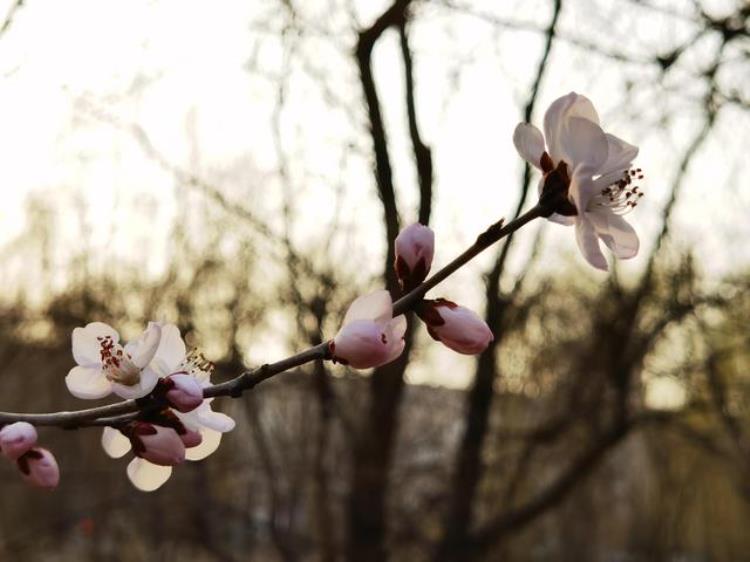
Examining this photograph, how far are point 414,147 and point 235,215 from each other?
134 centimetres

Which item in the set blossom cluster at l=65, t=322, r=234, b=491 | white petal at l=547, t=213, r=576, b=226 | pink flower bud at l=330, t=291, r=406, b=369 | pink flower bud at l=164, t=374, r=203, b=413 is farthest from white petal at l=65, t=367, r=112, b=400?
white petal at l=547, t=213, r=576, b=226

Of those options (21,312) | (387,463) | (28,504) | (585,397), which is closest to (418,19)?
(387,463)

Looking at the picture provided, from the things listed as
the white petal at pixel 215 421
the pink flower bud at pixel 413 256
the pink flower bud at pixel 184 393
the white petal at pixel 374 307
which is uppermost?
the pink flower bud at pixel 413 256

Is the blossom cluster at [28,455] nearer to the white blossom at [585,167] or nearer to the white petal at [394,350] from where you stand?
the white petal at [394,350]

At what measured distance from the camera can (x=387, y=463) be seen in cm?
340

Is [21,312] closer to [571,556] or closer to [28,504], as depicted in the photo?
[28,504]

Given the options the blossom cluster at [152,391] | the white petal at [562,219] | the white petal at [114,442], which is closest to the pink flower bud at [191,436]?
the blossom cluster at [152,391]

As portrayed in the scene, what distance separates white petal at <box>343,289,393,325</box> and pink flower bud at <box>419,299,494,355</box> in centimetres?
4

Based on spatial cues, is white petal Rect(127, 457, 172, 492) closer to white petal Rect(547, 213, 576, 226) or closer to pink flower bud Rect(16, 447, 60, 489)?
pink flower bud Rect(16, 447, 60, 489)

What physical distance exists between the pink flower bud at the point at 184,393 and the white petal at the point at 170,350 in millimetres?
92

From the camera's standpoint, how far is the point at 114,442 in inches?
34.0

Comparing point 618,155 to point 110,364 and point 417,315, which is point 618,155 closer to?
point 417,315

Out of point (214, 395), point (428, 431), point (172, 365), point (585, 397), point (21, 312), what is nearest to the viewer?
point (214, 395)

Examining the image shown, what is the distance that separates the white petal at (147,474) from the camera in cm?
86
